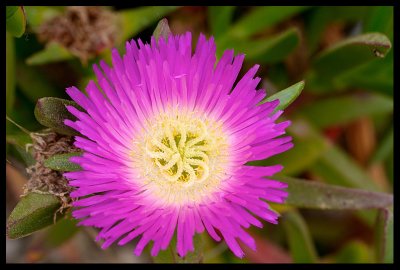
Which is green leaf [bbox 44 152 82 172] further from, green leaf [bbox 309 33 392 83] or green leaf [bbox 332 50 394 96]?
green leaf [bbox 332 50 394 96]

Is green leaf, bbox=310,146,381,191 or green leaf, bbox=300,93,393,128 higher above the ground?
green leaf, bbox=300,93,393,128

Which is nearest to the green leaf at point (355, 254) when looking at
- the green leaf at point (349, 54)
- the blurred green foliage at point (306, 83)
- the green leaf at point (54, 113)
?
the blurred green foliage at point (306, 83)

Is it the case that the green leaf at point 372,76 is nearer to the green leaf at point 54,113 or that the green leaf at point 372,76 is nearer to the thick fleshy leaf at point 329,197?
the thick fleshy leaf at point 329,197

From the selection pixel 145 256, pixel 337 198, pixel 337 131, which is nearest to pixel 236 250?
pixel 337 198

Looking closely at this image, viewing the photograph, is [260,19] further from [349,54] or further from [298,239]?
[298,239]

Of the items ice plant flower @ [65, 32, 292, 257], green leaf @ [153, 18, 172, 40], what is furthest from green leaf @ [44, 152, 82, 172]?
green leaf @ [153, 18, 172, 40]

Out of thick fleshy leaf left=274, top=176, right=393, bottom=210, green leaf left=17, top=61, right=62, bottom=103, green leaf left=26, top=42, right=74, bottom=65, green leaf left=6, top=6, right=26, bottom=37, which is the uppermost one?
green leaf left=6, top=6, right=26, bottom=37
